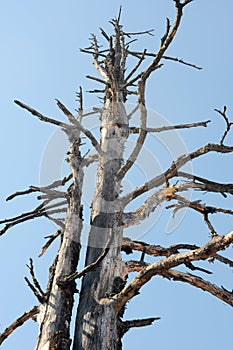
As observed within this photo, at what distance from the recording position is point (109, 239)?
413cm

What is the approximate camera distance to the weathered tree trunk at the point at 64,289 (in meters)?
4.52

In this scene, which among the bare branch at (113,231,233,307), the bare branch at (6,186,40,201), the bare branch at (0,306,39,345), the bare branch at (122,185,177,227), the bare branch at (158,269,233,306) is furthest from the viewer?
the bare branch at (6,186,40,201)

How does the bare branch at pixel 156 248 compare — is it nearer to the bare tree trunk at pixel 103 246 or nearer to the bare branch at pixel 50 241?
the bare tree trunk at pixel 103 246

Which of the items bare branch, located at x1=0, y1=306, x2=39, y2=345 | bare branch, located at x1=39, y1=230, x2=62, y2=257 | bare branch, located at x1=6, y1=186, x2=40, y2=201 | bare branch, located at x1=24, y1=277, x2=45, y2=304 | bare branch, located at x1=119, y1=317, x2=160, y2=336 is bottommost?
bare branch, located at x1=119, y1=317, x2=160, y2=336

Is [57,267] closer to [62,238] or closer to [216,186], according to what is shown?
[62,238]

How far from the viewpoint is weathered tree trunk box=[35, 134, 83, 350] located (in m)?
4.52

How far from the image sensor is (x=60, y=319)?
4.66 meters

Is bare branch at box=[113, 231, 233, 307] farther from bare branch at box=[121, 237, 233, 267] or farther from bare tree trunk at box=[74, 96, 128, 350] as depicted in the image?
bare branch at box=[121, 237, 233, 267]

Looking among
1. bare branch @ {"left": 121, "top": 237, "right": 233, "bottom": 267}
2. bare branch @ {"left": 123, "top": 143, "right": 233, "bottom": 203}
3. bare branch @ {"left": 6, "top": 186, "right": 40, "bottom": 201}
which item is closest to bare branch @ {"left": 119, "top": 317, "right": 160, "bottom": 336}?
bare branch @ {"left": 121, "top": 237, "right": 233, "bottom": 267}

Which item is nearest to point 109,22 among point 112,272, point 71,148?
point 71,148

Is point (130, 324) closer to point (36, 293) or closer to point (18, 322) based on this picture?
point (36, 293)

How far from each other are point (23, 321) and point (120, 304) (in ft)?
4.36

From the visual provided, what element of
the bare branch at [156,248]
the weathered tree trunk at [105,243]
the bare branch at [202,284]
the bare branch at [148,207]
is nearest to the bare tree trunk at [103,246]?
the weathered tree trunk at [105,243]

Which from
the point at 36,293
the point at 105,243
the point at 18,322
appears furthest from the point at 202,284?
the point at 18,322
